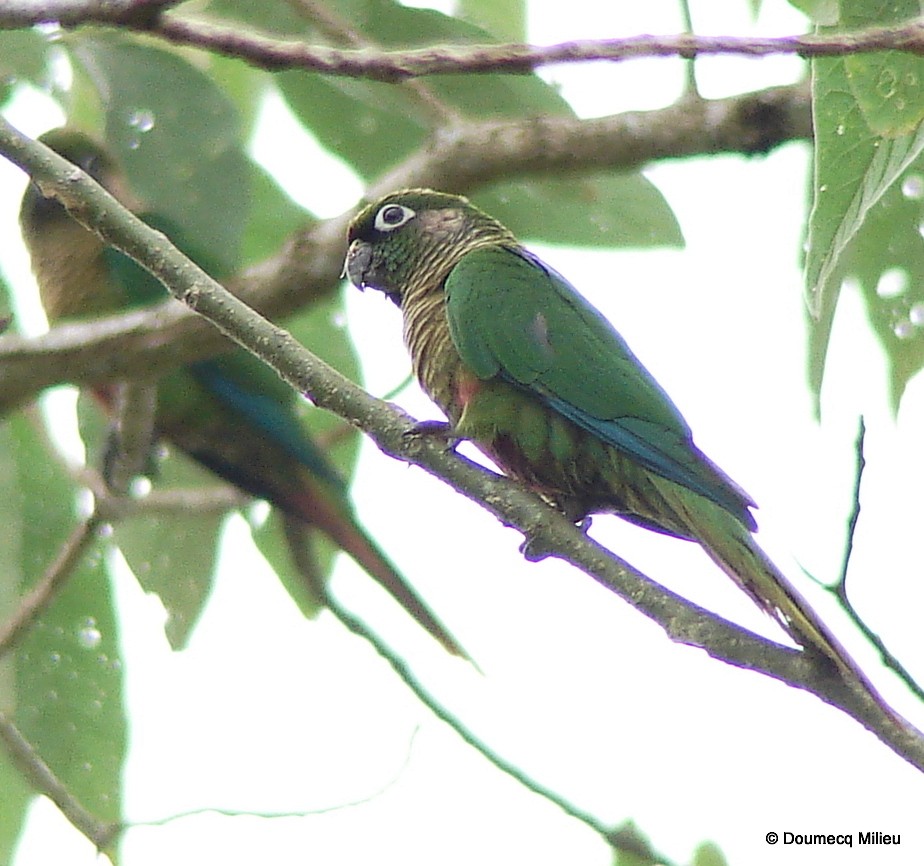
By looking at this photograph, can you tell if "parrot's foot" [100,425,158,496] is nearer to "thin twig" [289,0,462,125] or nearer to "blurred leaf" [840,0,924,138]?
"thin twig" [289,0,462,125]

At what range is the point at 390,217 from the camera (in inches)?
149

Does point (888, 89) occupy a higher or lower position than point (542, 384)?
lower

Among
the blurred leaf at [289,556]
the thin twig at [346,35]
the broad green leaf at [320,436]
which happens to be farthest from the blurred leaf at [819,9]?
the blurred leaf at [289,556]

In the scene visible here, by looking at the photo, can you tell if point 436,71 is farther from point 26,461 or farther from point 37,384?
point 26,461

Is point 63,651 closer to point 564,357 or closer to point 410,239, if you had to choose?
point 410,239

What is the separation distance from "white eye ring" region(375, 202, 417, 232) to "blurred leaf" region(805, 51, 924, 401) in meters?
1.84

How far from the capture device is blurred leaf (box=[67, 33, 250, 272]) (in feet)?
11.5

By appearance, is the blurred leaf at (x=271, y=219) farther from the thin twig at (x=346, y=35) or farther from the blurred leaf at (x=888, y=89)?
the blurred leaf at (x=888, y=89)

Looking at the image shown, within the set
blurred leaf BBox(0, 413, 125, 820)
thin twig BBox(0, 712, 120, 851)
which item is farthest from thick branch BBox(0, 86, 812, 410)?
thin twig BBox(0, 712, 120, 851)

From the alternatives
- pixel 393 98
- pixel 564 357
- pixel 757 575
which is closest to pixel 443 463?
pixel 757 575

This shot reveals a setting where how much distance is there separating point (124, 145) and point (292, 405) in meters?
1.50

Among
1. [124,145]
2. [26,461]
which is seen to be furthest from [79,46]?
[26,461]

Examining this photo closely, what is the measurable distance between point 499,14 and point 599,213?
81 cm

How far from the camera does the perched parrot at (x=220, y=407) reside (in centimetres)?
446
